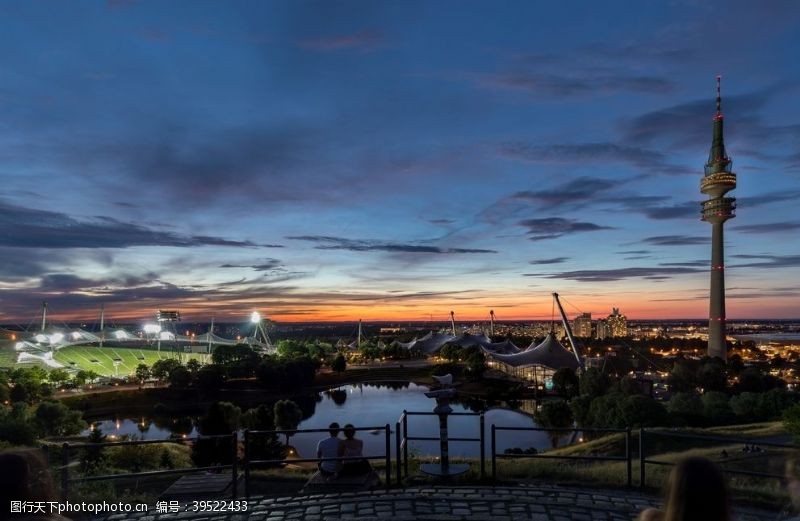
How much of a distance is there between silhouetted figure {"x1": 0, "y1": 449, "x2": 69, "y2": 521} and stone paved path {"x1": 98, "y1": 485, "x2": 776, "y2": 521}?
15.2 ft

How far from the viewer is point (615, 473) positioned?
378 inches

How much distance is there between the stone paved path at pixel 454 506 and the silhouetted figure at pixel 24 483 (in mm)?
4618

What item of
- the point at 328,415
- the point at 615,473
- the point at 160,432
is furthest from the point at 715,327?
the point at 615,473

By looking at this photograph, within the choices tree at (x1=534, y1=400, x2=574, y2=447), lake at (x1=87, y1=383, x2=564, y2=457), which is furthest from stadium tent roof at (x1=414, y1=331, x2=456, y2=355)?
tree at (x1=534, y1=400, x2=574, y2=447)

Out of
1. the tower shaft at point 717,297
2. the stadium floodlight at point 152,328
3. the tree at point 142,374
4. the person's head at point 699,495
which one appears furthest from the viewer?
the tower shaft at point 717,297

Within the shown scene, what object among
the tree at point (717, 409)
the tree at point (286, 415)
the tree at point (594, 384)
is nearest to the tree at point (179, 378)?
the tree at point (286, 415)

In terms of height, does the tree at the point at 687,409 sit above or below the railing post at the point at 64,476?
below

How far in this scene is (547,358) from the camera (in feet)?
187

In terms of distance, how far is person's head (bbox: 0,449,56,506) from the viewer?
8.61 feet

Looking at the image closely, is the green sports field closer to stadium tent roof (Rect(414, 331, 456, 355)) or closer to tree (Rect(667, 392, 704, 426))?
stadium tent roof (Rect(414, 331, 456, 355))

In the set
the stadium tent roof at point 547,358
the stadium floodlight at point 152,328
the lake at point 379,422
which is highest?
the stadium floodlight at point 152,328

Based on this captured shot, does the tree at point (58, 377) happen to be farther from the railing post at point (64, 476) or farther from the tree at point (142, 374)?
the railing post at point (64, 476)

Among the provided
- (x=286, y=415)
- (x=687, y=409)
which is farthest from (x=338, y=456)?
(x=286, y=415)

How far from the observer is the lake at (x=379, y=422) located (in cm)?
2738
